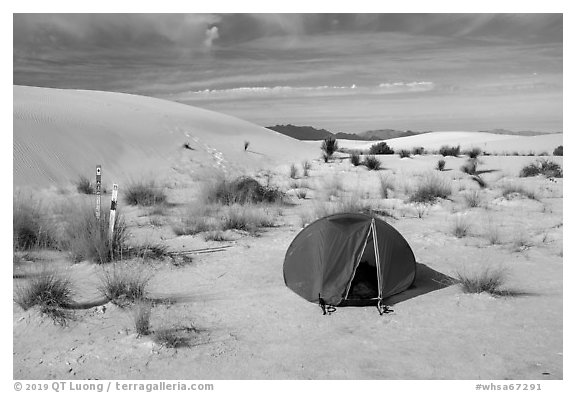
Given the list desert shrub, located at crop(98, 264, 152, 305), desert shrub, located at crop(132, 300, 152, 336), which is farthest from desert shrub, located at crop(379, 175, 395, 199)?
desert shrub, located at crop(132, 300, 152, 336)

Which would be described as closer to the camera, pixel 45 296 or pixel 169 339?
pixel 169 339

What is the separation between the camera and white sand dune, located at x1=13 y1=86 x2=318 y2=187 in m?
16.2

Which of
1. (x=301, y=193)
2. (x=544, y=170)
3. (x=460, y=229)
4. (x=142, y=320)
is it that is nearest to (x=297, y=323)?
(x=142, y=320)

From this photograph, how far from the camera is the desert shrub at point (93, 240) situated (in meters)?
7.16

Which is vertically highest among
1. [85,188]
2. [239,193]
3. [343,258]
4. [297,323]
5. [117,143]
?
[117,143]

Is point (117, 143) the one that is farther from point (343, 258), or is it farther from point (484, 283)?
point (484, 283)

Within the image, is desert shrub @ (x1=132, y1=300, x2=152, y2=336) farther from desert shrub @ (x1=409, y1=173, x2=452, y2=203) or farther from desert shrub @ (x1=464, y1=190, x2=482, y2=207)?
desert shrub @ (x1=464, y1=190, x2=482, y2=207)

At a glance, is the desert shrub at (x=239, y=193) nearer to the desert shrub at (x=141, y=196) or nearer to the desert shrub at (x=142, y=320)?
the desert shrub at (x=141, y=196)

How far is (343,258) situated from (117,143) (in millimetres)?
17675

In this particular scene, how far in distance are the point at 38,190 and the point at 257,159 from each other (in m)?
13.4

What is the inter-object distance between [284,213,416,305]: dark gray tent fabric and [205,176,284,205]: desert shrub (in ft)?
19.8

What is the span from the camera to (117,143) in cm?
2106

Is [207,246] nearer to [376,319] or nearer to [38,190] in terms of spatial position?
[376,319]
